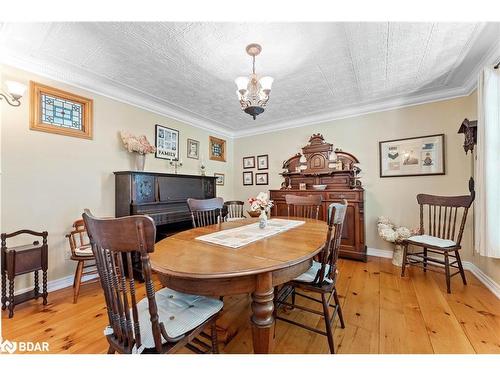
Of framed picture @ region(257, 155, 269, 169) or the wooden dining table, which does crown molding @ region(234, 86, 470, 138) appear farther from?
the wooden dining table

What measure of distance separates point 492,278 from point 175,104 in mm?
4566

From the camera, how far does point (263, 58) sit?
2.18m

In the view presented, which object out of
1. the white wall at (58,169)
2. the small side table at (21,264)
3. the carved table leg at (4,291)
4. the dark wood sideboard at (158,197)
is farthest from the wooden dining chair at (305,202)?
the carved table leg at (4,291)

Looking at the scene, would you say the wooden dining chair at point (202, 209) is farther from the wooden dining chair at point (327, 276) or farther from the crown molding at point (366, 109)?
the crown molding at point (366, 109)

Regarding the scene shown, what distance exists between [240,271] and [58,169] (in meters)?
2.62

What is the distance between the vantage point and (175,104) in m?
3.41

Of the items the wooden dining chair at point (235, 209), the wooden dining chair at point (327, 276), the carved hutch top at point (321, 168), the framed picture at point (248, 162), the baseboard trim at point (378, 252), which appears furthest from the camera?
the framed picture at point (248, 162)

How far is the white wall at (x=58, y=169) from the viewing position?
208 cm

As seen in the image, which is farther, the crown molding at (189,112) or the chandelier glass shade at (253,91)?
the crown molding at (189,112)

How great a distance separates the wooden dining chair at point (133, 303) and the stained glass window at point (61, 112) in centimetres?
221

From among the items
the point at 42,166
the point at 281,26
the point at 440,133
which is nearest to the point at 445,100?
the point at 440,133

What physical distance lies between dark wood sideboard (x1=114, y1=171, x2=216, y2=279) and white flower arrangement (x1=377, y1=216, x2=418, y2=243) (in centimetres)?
286

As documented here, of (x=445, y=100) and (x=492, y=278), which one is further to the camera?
(x=445, y=100)
